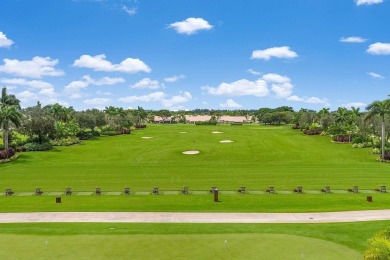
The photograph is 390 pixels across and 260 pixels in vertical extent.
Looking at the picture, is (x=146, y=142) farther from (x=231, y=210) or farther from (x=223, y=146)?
(x=231, y=210)

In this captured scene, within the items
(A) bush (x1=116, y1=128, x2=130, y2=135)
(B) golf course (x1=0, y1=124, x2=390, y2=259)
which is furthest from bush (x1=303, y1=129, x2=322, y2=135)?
(A) bush (x1=116, y1=128, x2=130, y2=135)

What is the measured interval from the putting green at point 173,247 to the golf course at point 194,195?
0.06m

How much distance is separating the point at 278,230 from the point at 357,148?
6807cm

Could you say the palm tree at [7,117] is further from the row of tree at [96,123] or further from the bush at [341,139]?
the bush at [341,139]

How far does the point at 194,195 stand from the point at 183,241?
20101 millimetres

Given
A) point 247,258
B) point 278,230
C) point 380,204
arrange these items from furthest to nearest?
point 380,204
point 278,230
point 247,258

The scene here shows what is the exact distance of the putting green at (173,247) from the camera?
20188 mm

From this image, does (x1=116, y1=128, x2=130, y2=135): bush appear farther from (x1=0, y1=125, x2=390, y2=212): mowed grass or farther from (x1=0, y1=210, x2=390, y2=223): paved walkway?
(x1=0, y1=210, x2=390, y2=223): paved walkway

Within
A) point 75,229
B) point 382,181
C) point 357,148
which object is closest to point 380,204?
point 382,181

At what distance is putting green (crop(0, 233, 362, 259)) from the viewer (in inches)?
795

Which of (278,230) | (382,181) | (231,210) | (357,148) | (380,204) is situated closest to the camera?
(278,230)

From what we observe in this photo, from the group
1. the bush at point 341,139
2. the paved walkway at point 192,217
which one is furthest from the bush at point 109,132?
the paved walkway at point 192,217

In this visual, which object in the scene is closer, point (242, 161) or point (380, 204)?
point (380, 204)

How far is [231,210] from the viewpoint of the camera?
36.3 metres
